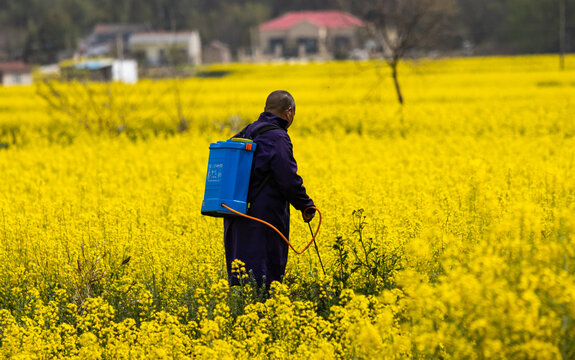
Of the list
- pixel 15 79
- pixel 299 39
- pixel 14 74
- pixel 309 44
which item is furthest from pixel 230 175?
pixel 309 44

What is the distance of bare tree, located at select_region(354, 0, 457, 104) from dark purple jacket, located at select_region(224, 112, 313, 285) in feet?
52.3

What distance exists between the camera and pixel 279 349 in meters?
4.34

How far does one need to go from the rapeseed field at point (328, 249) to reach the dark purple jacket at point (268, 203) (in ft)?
0.60

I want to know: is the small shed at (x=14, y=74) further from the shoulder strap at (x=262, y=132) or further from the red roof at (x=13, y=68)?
the shoulder strap at (x=262, y=132)

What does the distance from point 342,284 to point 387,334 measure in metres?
1.52

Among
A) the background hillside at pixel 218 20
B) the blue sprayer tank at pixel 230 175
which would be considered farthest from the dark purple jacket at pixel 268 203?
the background hillside at pixel 218 20

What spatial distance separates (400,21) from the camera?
2177 centimetres

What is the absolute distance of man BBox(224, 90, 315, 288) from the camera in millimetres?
5504

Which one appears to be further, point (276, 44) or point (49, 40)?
point (276, 44)

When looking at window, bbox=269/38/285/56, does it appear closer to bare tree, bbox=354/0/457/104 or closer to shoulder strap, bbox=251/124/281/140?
bare tree, bbox=354/0/457/104

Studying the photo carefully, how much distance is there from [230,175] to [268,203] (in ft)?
1.19

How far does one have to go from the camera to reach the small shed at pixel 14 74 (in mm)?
62000

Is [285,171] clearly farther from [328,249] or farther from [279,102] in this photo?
[328,249]

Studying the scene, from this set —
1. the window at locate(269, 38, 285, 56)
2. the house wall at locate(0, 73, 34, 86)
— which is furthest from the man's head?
the window at locate(269, 38, 285, 56)
